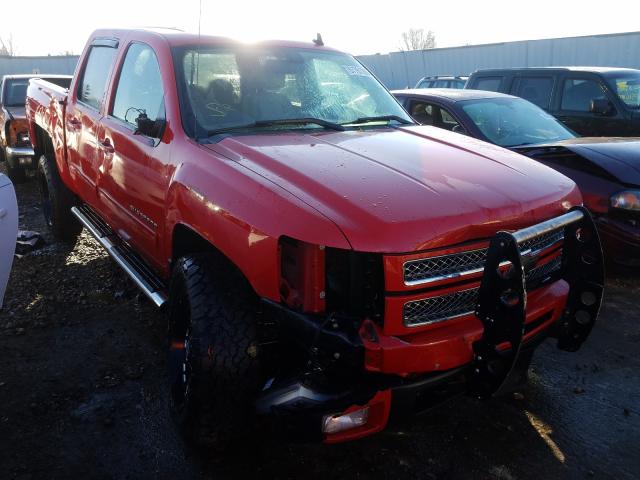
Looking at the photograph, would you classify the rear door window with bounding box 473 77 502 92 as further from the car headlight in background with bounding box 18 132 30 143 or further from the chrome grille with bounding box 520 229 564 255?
the car headlight in background with bounding box 18 132 30 143

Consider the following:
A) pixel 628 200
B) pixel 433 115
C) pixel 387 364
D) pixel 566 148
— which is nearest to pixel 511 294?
pixel 387 364

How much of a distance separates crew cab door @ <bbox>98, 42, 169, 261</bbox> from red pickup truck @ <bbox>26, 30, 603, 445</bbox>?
0.07 feet

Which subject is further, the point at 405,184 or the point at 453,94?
the point at 453,94

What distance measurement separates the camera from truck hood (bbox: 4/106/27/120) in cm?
846

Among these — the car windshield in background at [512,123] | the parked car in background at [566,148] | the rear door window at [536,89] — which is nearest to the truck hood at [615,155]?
the parked car in background at [566,148]

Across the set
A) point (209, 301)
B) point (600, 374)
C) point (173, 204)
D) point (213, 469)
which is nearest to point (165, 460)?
point (213, 469)

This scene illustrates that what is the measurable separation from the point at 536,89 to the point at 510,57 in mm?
13303

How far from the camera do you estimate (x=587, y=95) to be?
750cm

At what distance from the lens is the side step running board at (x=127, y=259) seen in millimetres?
3351

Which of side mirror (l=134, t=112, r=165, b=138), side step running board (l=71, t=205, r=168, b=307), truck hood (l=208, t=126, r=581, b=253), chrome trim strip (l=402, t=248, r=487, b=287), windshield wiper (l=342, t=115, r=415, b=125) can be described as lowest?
side step running board (l=71, t=205, r=168, b=307)

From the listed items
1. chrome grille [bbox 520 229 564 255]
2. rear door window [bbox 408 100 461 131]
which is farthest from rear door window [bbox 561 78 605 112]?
chrome grille [bbox 520 229 564 255]

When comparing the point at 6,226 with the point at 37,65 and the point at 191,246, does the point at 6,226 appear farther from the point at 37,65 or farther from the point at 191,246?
the point at 37,65

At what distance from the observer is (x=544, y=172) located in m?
2.88

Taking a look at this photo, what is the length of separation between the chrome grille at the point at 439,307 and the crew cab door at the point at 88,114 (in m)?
2.91
